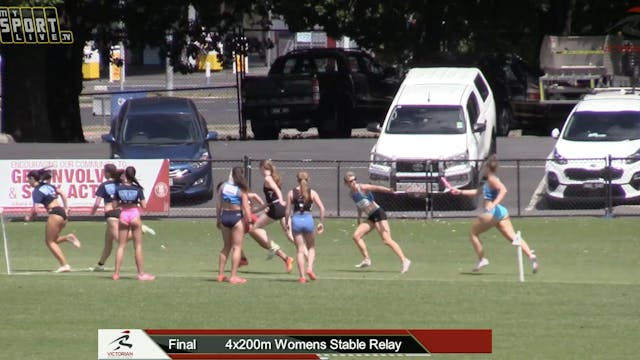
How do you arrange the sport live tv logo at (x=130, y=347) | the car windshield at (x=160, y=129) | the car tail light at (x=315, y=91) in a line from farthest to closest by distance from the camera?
the car tail light at (x=315, y=91), the car windshield at (x=160, y=129), the sport live tv logo at (x=130, y=347)

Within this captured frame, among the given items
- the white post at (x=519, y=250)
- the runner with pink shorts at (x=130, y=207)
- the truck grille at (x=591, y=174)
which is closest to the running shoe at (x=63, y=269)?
the runner with pink shorts at (x=130, y=207)

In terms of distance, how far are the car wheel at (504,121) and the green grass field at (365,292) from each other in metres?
12.0

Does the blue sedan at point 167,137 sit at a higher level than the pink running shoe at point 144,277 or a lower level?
higher

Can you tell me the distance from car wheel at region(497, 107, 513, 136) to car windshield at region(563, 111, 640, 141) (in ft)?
31.4

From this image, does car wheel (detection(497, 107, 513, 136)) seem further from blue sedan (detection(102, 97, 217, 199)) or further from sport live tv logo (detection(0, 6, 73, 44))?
sport live tv logo (detection(0, 6, 73, 44))

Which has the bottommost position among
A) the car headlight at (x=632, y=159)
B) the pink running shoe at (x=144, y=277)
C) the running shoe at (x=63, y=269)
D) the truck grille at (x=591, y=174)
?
the running shoe at (x=63, y=269)

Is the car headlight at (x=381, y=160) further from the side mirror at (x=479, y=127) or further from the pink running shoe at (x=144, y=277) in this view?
the pink running shoe at (x=144, y=277)

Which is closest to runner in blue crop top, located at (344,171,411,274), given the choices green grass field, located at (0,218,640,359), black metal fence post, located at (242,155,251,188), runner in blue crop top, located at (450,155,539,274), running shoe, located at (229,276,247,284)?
green grass field, located at (0,218,640,359)

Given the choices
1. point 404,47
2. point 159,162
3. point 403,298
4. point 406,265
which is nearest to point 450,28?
point 404,47

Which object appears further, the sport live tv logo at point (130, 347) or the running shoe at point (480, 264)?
the running shoe at point (480, 264)

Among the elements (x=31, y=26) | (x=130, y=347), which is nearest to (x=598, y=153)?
(x=31, y=26)

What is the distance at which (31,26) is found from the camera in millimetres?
36688

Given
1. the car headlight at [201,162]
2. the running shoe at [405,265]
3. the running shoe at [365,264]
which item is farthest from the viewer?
the car headlight at [201,162]

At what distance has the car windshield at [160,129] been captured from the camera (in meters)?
30.9
